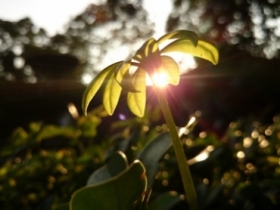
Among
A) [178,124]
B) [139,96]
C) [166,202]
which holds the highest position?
[139,96]

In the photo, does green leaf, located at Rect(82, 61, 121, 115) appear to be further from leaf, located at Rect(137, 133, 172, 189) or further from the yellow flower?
leaf, located at Rect(137, 133, 172, 189)

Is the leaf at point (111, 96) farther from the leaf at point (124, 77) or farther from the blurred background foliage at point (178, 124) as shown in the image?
the blurred background foliage at point (178, 124)

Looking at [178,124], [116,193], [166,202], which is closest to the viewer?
[116,193]

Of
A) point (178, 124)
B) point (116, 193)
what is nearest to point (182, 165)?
point (116, 193)

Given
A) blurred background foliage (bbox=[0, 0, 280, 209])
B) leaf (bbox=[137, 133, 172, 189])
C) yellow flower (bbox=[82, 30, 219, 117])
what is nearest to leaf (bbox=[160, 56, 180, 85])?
yellow flower (bbox=[82, 30, 219, 117])

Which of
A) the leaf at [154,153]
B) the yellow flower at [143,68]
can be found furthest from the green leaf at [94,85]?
the leaf at [154,153]

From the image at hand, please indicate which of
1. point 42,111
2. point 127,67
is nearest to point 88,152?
point 127,67

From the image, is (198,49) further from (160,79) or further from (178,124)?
(178,124)
